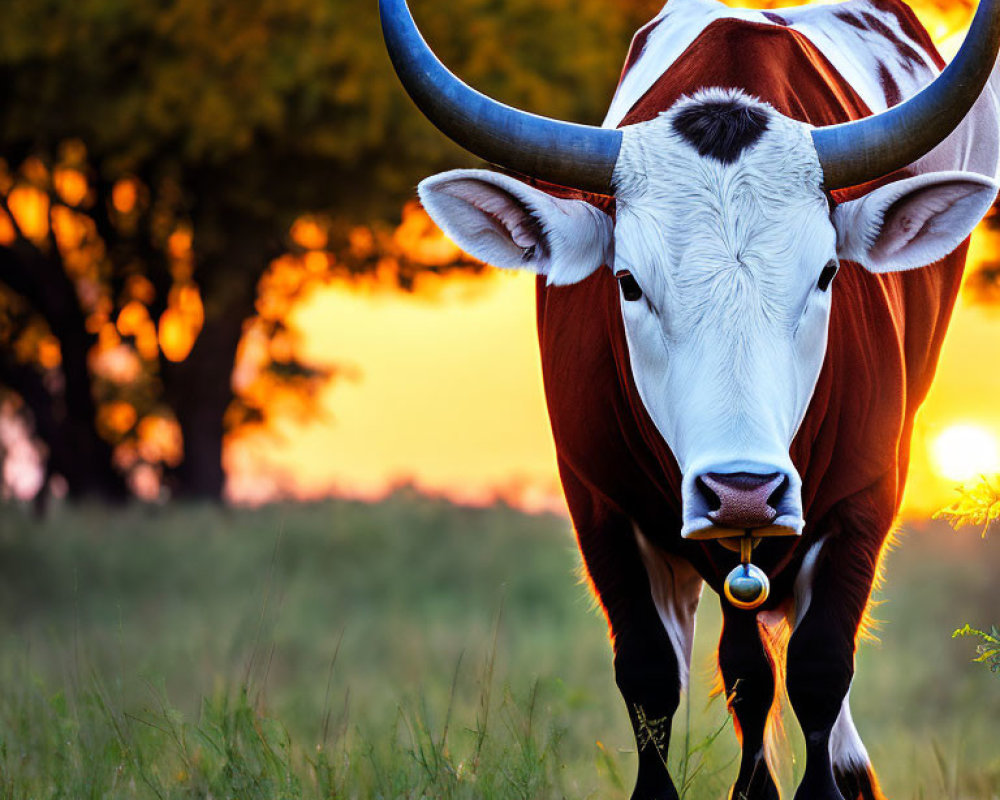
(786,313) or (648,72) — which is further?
(648,72)

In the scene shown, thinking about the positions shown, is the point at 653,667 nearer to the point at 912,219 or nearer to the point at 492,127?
the point at 912,219

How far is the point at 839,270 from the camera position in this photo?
3867 millimetres

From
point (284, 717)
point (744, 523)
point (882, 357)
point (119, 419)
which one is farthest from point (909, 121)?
point (119, 419)

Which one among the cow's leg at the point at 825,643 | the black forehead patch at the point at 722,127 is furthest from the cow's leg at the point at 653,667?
the black forehead patch at the point at 722,127

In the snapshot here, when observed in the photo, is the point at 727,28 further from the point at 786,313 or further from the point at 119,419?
the point at 119,419

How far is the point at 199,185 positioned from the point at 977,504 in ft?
39.4

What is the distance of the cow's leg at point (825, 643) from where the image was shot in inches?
150

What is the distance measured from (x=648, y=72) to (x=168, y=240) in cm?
1234

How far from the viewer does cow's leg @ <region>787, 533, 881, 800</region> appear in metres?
3.82

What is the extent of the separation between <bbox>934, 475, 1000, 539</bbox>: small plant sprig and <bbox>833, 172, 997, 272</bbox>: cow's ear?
2.35ft

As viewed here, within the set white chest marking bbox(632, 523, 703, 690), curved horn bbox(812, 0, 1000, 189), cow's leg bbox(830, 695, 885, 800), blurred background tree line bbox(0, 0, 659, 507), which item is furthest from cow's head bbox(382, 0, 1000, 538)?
blurred background tree line bbox(0, 0, 659, 507)

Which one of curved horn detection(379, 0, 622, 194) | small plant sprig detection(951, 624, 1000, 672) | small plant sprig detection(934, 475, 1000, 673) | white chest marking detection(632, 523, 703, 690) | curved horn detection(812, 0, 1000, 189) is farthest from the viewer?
white chest marking detection(632, 523, 703, 690)

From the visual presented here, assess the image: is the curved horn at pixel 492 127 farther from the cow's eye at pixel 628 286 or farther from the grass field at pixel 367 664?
the grass field at pixel 367 664

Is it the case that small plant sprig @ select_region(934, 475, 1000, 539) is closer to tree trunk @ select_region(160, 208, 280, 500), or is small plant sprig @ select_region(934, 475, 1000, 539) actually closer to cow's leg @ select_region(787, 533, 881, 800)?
cow's leg @ select_region(787, 533, 881, 800)
